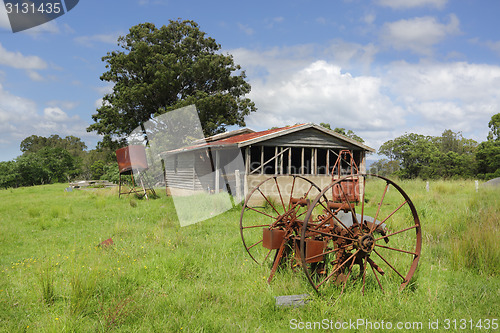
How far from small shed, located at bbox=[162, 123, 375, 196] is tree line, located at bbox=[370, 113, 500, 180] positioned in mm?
20457

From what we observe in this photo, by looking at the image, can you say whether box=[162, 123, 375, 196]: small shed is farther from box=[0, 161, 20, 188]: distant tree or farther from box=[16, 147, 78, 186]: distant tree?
box=[16, 147, 78, 186]: distant tree

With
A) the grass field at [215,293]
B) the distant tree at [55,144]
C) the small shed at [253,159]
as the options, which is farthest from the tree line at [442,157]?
the distant tree at [55,144]

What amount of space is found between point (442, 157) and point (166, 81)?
102ft

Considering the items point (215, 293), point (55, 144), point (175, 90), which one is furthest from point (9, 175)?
point (215, 293)

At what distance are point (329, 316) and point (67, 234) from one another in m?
8.32

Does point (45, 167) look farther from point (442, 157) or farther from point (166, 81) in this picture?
point (442, 157)

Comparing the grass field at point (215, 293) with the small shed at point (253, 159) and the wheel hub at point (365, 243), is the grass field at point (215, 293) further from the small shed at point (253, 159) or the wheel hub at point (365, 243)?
the small shed at point (253, 159)

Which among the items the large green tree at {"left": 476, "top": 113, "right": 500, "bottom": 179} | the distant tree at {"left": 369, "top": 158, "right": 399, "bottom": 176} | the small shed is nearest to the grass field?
the small shed

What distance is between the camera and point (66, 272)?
5.94 meters

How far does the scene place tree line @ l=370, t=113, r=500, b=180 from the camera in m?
33.3

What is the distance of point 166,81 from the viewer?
98.1 feet

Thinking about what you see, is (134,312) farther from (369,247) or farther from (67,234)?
(67,234)

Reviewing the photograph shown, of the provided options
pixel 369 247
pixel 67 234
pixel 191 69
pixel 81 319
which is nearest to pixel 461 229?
pixel 369 247

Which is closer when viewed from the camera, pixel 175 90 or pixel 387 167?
pixel 175 90
